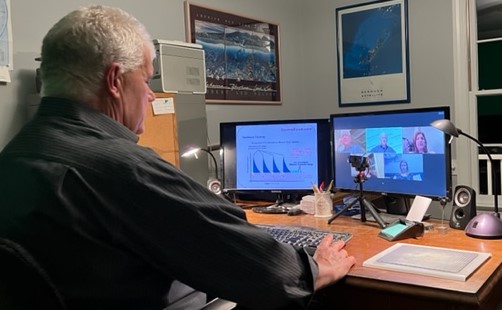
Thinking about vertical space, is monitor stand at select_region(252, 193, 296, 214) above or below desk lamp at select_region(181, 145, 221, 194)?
below

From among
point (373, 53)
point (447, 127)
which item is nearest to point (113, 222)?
point (447, 127)

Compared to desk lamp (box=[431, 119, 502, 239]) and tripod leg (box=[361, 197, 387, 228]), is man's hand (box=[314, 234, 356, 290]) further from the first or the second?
desk lamp (box=[431, 119, 502, 239])

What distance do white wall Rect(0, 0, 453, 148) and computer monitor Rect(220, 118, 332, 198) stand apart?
53 centimetres

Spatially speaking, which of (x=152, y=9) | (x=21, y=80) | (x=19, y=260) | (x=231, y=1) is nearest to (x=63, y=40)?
(x=19, y=260)

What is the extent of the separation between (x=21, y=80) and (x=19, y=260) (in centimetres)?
144

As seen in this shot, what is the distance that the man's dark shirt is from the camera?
0.94 m

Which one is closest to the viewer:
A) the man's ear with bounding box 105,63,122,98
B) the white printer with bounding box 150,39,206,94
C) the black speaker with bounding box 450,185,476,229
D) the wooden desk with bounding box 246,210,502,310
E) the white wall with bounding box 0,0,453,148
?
the man's ear with bounding box 105,63,122,98

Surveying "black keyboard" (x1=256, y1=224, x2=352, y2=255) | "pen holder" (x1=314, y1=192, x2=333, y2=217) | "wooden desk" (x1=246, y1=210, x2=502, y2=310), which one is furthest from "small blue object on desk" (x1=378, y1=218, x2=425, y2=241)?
"pen holder" (x1=314, y1=192, x2=333, y2=217)

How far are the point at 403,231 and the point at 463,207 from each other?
31 centimetres

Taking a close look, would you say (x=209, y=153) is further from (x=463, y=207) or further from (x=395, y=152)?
(x=463, y=207)

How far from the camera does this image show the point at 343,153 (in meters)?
2.16

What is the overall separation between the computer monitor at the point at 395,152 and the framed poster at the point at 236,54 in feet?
3.57

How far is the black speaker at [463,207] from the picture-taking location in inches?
71.2

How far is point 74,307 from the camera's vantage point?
0.96 m
